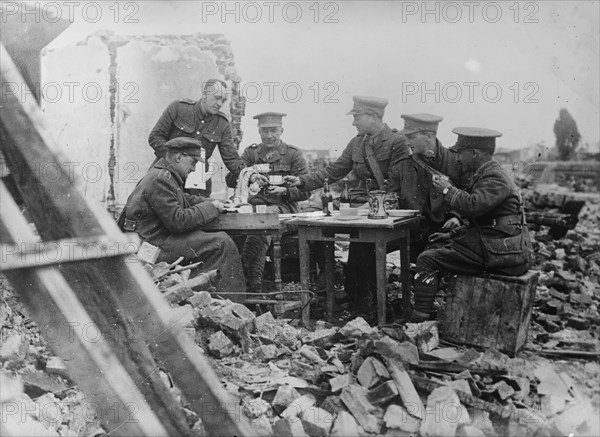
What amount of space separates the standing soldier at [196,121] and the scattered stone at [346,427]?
13.3 ft

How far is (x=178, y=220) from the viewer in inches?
195

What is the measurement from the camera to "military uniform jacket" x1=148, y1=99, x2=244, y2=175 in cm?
654

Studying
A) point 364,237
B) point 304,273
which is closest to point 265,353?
point 304,273

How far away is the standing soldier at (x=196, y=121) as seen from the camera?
6543 mm

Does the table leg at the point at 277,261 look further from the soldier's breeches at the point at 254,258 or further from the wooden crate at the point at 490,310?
the wooden crate at the point at 490,310

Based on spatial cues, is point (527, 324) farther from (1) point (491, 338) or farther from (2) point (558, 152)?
(2) point (558, 152)

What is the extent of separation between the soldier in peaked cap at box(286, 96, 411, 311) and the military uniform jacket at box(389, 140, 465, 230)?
0.14m

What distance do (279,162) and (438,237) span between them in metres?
2.39

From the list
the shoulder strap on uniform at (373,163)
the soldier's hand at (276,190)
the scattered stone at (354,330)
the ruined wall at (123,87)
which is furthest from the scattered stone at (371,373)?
the ruined wall at (123,87)

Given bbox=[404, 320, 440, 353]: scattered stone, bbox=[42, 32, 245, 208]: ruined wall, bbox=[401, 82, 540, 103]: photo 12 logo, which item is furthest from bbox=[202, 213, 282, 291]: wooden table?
bbox=[42, 32, 245, 208]: ruined wall

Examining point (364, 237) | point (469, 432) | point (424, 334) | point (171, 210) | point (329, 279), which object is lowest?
point (469, 432)

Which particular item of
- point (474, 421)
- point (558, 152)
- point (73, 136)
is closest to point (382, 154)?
point (474, 421)

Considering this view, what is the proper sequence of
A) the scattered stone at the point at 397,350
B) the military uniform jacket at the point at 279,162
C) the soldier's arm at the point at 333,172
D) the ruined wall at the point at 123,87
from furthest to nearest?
A: the ruined wall at the point at 123,87 → the military uniform jacket at the point at 279,162 → the soldier's arm at the point at 333,172 → the scattered stone at the point at 397,350

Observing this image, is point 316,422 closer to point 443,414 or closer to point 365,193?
point 443,414
